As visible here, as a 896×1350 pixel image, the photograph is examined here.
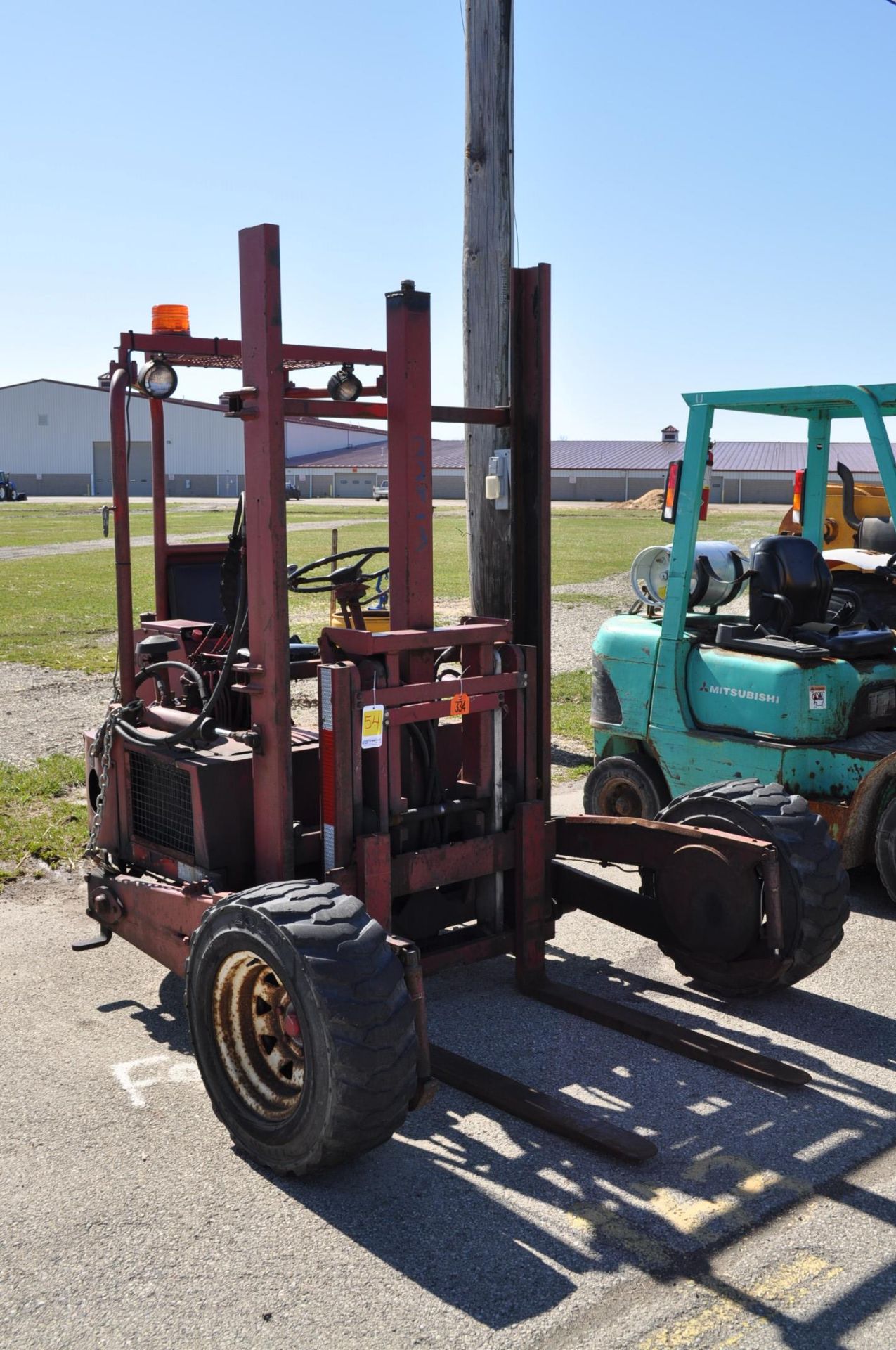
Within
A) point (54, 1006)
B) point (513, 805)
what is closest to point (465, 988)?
point (513, 805)

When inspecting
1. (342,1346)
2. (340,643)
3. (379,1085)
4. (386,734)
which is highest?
(340,643)

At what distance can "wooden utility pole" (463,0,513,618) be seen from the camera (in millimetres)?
7203

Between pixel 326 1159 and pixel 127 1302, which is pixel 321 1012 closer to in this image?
pixel 326 1159

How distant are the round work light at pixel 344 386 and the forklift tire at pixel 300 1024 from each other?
217 centimetres

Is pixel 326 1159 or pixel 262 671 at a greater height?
pixel 262 671

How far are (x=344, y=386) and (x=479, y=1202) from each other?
3.14 m

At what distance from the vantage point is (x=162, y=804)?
5.08 metres

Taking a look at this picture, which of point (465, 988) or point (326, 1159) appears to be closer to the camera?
point (326, 1159)

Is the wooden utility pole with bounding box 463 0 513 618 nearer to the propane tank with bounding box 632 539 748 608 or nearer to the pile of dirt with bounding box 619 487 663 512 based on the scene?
the propane tank with bounding box 632 539 748 608

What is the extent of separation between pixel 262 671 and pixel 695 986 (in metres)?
2.29

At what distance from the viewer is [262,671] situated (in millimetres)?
4320

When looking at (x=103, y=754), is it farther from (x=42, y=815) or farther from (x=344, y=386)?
(x=42, y=815)

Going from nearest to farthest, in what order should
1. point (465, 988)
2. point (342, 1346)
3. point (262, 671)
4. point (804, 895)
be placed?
point (342, 1346), point (262, 671), point (804, 895), point (465, 988)

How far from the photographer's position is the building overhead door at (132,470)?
253 feet
